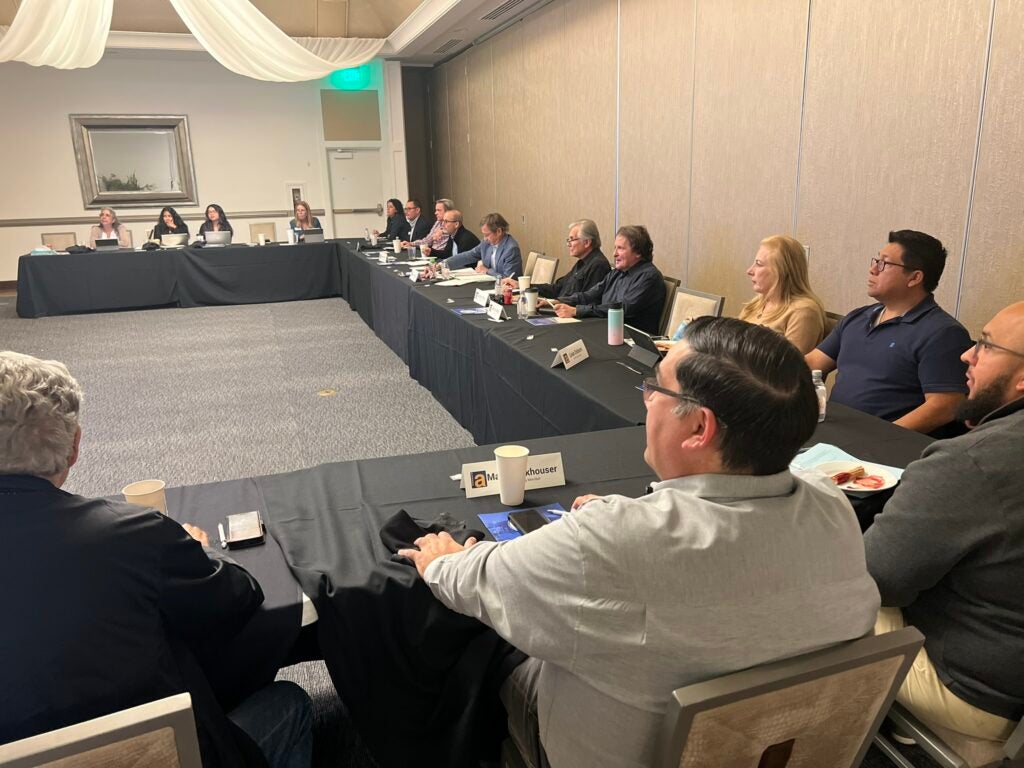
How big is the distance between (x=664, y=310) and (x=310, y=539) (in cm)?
309

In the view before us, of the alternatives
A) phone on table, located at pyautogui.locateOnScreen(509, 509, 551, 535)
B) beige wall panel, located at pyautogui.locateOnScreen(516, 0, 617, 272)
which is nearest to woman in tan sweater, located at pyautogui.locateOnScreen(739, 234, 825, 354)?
phone on table, located at pyautogui.locateOnScreen(509, 509, 551, 535)

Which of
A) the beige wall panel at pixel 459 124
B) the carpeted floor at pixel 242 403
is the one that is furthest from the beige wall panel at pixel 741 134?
the beige wall panel at pixel 459 124

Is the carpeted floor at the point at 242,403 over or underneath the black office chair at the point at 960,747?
underneath

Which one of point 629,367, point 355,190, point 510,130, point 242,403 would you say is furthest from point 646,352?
point 355,190

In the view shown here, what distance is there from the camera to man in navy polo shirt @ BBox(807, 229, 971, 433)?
239cm

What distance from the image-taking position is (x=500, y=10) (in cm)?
736

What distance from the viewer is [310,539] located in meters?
1.47

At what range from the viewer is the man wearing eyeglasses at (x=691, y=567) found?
88cm

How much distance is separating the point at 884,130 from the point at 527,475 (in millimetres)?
3029

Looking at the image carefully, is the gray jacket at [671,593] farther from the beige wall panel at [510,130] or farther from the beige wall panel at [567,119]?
the beige wall panel at [510,130]

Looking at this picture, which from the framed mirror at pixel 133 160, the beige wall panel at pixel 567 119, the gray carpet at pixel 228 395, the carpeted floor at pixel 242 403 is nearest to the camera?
the carpeted floor at pixel 242 403

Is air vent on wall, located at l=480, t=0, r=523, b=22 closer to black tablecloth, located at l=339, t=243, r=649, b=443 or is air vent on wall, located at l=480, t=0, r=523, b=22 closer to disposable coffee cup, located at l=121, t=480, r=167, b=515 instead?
black tablecloth, located at l=339, t=243, r=649, b=443

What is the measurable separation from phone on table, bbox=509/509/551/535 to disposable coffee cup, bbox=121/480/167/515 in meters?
0.69

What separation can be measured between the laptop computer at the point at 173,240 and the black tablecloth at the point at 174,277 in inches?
11.0
